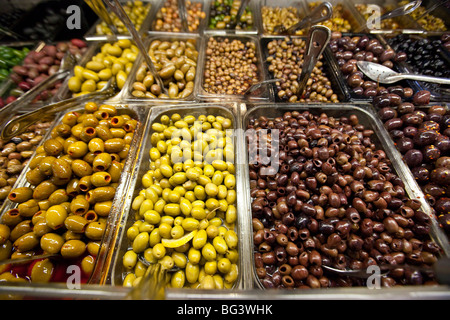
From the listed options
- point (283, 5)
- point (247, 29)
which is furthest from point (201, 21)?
point (283, 5)

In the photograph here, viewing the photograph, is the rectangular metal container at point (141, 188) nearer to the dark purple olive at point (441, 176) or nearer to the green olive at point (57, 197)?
the green olive at point (57, 197)

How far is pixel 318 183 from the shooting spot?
156 centimetres

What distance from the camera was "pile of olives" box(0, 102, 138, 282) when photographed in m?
1.32

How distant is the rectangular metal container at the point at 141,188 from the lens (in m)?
1.34

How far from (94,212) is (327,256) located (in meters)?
1.72

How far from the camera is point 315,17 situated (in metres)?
2.35

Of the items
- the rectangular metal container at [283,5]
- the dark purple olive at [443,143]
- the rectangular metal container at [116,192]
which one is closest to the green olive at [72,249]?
the rectangular metal container at [116,192]

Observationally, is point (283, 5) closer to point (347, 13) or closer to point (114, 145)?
point (347, 13)

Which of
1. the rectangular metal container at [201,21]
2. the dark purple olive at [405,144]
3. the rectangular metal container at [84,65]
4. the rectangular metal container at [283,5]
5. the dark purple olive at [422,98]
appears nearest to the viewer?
the dark purple olive at [405,144]

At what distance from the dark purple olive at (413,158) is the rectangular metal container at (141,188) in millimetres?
1458

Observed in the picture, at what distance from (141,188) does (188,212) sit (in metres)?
0.56
